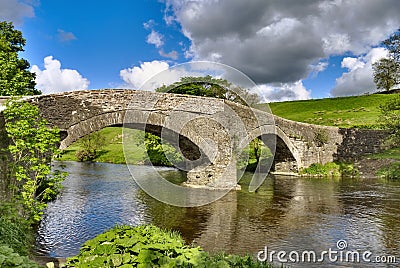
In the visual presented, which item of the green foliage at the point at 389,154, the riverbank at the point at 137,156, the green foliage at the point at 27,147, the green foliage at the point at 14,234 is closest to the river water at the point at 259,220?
the green foliage at the point at 27,147

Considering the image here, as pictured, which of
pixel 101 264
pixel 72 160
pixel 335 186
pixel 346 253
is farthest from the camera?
pixel 72 160

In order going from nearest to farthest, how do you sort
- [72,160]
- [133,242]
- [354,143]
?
[133,242], [354,143], [72,160]

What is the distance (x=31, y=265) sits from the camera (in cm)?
439

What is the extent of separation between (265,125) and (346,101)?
4599 centimetres

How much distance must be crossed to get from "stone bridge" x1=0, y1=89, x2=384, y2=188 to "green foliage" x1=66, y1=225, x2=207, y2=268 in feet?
27.0

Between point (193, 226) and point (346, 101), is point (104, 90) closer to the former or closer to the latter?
point (193, 226)

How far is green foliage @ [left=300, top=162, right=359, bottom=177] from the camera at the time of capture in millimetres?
27206

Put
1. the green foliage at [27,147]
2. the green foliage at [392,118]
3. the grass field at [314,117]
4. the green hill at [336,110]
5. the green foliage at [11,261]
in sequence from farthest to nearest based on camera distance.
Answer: the green hill at [336,110], the grass field at [314,117], the green foliage at [392,118], the green foliage at [27,147], the green foliage at [11,261]

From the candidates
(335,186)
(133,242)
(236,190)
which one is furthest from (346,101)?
(133,242)

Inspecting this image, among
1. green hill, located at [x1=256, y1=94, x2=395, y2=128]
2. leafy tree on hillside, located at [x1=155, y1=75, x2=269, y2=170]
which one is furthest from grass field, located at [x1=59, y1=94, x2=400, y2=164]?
leafy tree on hillside, located at [x1=155, y1=75, x2=269, y2=170]

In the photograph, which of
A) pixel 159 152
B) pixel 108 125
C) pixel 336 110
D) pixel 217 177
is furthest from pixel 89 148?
pixel 336 110

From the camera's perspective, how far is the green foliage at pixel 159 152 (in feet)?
92.2
